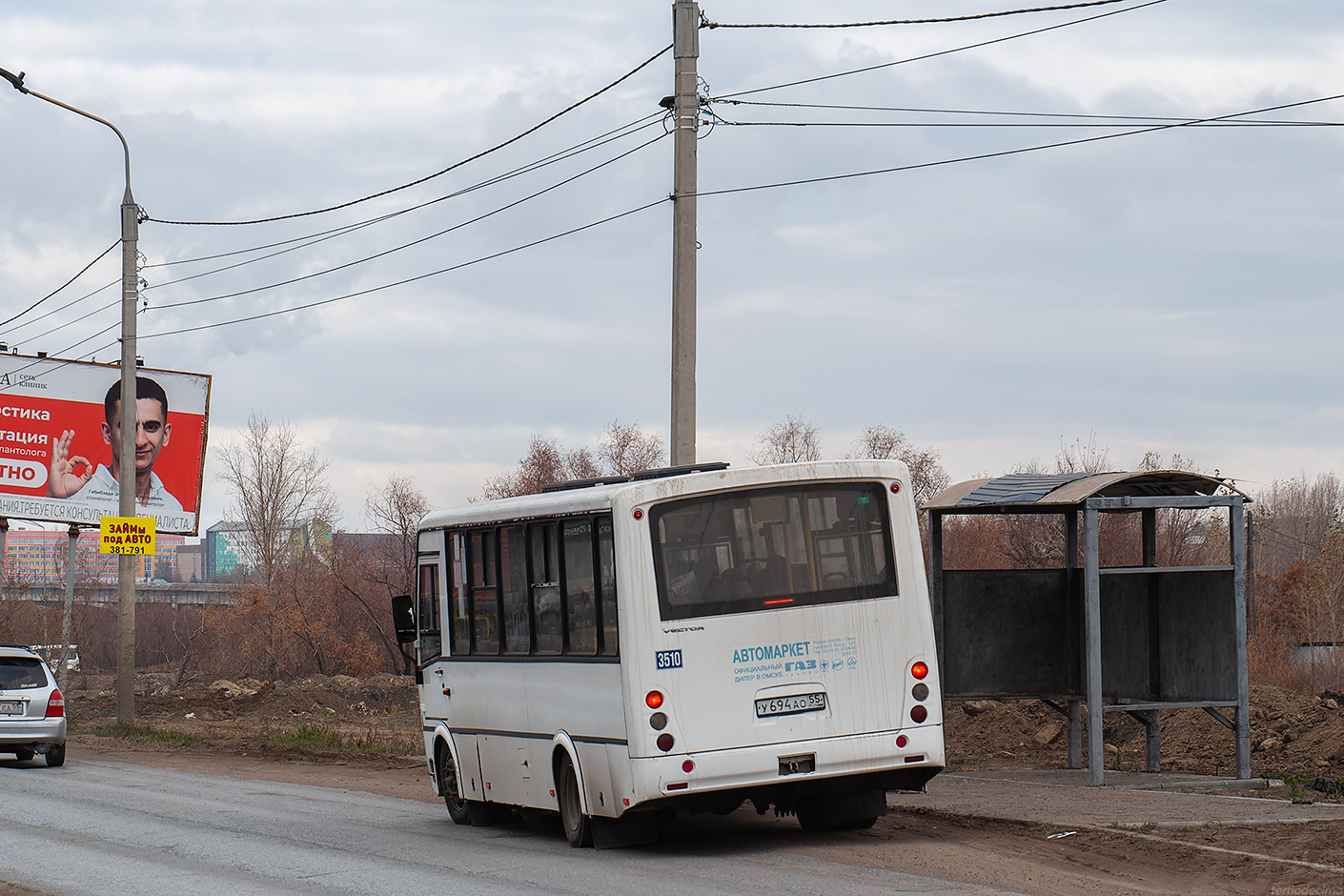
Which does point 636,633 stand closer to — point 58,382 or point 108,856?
point 108,856

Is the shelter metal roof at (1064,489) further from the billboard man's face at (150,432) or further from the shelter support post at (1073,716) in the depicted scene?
the billboard man's face at (150,432)

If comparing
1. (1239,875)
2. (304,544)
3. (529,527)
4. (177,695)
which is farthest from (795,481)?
(304,544)

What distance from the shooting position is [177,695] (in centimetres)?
4356

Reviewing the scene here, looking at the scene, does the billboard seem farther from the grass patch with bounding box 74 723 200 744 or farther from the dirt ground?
the grass patch with bounding box 74 723 200 744

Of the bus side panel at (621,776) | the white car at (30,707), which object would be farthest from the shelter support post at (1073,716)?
the white car at (30,707)

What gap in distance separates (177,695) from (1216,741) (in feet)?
103

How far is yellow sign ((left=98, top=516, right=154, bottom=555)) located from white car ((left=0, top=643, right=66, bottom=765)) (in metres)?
4.25

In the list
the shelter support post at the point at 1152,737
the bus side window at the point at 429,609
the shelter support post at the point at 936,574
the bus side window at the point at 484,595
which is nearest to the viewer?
the bus side window at the point at 484,595

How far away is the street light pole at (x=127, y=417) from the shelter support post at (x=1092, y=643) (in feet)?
58.5

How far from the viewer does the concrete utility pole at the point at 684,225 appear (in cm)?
1617

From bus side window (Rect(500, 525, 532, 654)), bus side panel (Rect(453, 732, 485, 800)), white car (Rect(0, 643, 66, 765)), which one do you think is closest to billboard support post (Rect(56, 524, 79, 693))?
white car (Rect(0, 643, 66, 765))

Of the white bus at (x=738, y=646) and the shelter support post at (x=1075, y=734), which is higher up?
the white bus at (x=738, y=646)

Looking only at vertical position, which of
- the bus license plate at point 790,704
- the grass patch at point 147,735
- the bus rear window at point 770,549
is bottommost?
the grass patch at point 147,735

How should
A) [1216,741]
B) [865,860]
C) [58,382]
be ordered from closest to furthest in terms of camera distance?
[865,860] → [1216,741] → [58,382]
